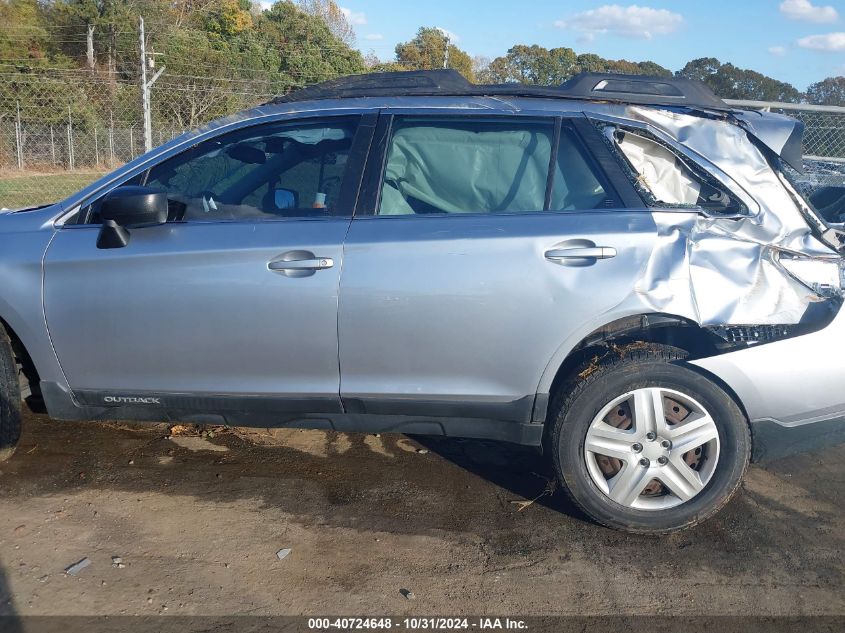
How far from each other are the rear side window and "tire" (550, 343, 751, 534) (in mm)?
765

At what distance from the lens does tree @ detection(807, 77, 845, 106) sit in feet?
42.7

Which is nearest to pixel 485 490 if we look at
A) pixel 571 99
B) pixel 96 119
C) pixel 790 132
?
pixel 571 99

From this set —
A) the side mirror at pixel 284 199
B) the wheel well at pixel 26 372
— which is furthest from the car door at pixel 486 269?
the wheel well at pixel 26 372

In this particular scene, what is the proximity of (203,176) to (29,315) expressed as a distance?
102 cm

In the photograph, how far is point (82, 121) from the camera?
21844mm

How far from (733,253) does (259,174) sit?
225cm

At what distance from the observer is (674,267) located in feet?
10.5

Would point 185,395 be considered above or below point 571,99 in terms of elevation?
below

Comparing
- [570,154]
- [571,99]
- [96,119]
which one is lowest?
[96,119]

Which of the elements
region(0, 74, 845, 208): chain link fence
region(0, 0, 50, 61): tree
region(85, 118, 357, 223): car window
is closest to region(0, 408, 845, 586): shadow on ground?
region(85, 118, 357, 223): car window

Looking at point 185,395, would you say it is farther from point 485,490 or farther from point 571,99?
point 571,99

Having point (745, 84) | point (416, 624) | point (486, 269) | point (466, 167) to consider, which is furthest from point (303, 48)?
point (416, 624)

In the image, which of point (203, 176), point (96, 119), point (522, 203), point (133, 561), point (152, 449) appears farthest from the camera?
point (96, 119)

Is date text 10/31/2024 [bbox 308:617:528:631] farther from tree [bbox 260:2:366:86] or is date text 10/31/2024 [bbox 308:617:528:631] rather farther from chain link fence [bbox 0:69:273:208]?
tree [bbox 260:2:366:86]
